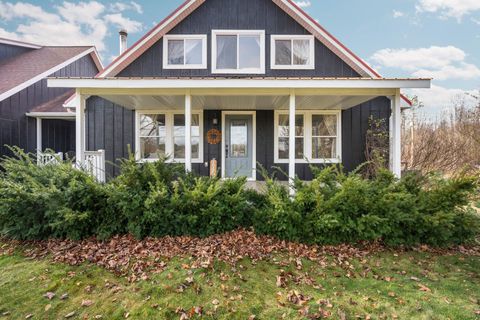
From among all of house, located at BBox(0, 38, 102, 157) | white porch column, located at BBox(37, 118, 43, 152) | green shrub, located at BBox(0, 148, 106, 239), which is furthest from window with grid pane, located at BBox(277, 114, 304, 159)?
white porch column, located at BBox(37, 118, 43, 152)

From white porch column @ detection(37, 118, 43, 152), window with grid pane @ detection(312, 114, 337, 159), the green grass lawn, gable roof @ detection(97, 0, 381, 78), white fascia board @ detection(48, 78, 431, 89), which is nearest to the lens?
the green grass lawn

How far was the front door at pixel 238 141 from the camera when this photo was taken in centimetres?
885

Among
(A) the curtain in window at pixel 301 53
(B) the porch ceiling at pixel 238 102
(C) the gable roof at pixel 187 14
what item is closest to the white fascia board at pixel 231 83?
(B) the porch ceiling at pixel 238 102

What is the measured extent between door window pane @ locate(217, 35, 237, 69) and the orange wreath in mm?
2055

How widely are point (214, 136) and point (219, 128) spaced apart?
0.31m

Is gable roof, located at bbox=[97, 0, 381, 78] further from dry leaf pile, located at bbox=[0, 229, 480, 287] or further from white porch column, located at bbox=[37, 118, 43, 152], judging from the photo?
dry leaf pile, located at bbox=[0, 229, 480, 287]

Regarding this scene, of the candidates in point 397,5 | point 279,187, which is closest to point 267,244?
point 279,187

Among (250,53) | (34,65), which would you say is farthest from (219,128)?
(34,65)

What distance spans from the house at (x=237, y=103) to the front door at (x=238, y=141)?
33 mm

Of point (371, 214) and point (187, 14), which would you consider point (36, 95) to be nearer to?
point (187, 14)

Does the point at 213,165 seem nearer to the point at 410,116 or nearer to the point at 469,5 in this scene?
the point at 410,116

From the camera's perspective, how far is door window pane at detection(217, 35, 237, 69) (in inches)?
334

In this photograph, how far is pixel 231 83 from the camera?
5492 mm

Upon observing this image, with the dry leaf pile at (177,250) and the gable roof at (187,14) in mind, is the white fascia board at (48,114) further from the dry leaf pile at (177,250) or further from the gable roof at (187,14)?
the dry leaf pile at (177,250)
